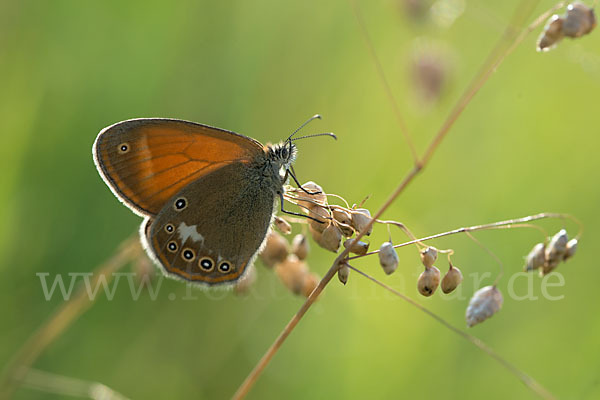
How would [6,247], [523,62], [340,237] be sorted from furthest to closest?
1. [523,62]
2. [6,247]
3. [340,237]

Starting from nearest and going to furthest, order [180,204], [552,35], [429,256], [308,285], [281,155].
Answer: [552,35]
[429,256]
[308,285]
[180,204]
[281,155]

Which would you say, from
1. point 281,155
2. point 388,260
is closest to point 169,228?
point 281,155

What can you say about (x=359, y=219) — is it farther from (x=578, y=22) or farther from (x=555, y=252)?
(x=578, y=22)

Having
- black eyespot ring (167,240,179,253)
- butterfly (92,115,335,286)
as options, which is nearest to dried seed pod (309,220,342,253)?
butterfly (92,115,335,286)

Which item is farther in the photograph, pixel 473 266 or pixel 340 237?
pixel 473 266

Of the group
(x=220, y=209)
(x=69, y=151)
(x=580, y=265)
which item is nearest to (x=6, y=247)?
(x=69, y=151)

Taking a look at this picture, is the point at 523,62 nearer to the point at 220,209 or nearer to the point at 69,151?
the point at 220,209

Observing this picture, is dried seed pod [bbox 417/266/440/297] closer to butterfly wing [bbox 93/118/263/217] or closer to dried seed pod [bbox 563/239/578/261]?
dried seed pod [bbox 563/239/578/261]
